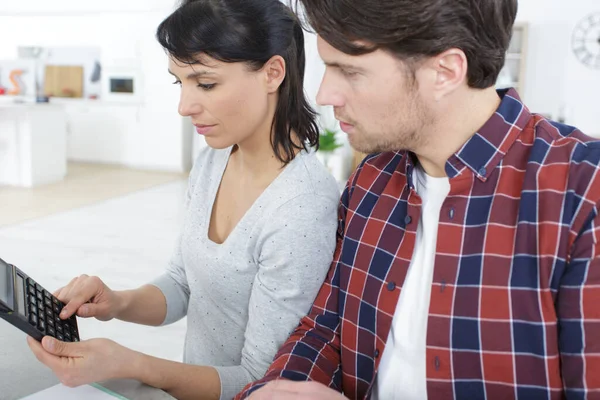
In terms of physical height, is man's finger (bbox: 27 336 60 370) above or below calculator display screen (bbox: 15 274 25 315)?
below

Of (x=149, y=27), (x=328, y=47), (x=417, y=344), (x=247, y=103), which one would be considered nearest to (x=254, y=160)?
(x=247, y=103)

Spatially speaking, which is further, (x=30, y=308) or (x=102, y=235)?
(x=102, y=235)

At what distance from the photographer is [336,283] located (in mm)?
1096

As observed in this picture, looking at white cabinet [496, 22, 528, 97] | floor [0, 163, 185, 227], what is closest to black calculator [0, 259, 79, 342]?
floor [0, 163, 185, 227]

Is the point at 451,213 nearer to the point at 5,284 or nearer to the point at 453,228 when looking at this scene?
the point at 453,228

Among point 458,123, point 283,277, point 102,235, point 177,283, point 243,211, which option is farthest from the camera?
point 102,235

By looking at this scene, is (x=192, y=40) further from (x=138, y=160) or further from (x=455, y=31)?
(x=138, y=160)

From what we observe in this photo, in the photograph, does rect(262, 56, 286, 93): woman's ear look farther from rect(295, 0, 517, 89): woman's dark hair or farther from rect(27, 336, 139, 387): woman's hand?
rect(27, 336, 139, 387): woman's hand

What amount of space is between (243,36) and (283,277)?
43 centimetres

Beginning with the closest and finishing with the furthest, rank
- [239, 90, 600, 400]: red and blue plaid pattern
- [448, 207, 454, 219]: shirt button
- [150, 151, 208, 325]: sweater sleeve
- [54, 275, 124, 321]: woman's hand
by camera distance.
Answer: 1. [239, 90, 600, 400]: red and blue plaid pattern
2. [448, 207, 454, 219]: shirt button
3. [54, 275, 124, 321]: woman's hand
4. [150, 151, 208, 325]: sweater sleeve

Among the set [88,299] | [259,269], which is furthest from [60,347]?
[259,269]

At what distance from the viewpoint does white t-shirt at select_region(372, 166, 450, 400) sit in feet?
3.18

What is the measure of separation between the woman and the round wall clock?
6.90m

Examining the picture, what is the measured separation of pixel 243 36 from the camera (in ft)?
3.62
